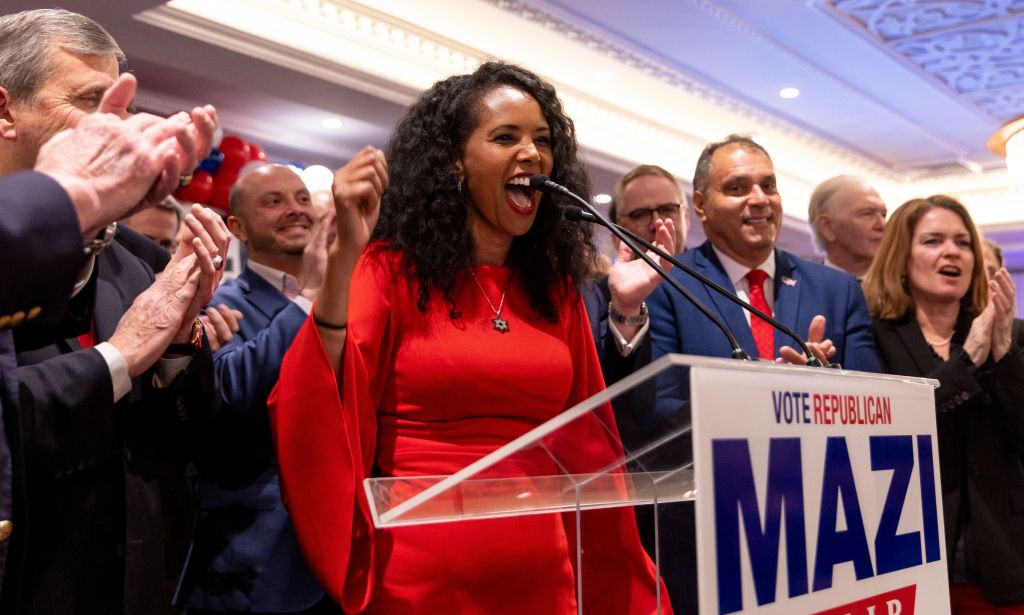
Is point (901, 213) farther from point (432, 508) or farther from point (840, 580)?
point (432, 508)

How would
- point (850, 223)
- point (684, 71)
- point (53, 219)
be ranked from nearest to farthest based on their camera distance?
point (53, 219)
point (850, 223)
point (684, 71)

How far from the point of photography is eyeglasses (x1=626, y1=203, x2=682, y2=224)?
342 cm

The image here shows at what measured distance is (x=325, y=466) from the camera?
1551mm

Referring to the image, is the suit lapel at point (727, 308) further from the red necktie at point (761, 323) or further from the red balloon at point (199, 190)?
the red balloon at point (199, 190)

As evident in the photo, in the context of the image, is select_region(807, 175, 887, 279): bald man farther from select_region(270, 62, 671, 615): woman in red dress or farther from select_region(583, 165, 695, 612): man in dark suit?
select_region(270, 62, 671, 615): woman in red dress

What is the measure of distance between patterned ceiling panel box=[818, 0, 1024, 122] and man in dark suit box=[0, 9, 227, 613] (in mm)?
5828

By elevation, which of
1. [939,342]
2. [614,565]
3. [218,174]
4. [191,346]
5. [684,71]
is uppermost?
[684,71]

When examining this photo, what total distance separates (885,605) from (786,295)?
1.41 metres

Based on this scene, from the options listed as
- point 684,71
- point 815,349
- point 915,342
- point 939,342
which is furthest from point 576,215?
point 684,71

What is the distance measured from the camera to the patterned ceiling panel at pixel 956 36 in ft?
21.6

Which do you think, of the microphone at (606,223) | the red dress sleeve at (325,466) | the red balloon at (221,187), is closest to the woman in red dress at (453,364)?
the red dress sleeve at (325,466)

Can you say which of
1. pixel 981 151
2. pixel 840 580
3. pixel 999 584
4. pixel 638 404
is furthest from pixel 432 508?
pixel 981 151

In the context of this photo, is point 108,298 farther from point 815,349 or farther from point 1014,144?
point 1014,144

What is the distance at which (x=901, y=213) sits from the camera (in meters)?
3.16
